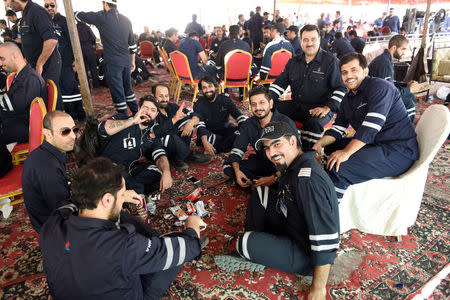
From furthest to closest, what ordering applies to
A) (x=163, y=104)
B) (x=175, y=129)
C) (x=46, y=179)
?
(x=175, y=129)
(x=163, y=104)
(x=46, y=179)

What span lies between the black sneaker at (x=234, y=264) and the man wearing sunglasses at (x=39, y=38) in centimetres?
241

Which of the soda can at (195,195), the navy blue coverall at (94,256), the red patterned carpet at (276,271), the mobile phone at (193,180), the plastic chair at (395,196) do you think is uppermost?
the navy blue coverall at (94,256)

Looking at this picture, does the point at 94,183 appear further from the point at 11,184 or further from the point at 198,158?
the point at 198,158

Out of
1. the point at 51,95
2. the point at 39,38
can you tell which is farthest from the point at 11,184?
the point at 39,38

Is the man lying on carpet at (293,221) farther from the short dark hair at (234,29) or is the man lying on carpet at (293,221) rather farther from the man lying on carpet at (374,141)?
the short dark hair at (234,29)

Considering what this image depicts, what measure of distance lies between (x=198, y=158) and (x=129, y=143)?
88 centimetres

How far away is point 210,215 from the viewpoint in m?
2.49

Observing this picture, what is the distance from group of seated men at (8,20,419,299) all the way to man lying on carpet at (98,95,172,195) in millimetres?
10

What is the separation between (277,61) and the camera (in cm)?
491

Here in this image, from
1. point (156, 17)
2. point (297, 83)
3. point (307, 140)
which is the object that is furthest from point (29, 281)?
point (156, 17)

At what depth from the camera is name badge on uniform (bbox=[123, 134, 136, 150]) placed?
275 centimetres

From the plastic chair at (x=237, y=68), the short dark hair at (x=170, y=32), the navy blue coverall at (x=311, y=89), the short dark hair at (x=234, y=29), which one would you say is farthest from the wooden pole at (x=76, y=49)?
the short dark hair at (x=170, y=32)

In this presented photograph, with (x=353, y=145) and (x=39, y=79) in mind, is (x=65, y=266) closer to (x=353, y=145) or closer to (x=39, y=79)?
(x=353, y=145)

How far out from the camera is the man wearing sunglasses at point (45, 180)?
1713mm
